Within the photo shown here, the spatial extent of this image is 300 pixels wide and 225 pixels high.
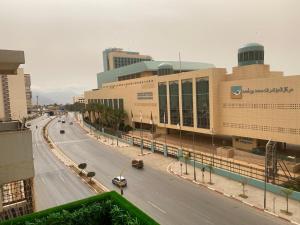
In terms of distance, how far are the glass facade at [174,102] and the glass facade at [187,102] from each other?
2.77 meters

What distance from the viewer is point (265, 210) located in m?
32.4

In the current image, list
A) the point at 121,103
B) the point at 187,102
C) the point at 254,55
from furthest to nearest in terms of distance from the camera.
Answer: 1. the point at 121,103
2. the point at 187,102
3. the point at 254,55

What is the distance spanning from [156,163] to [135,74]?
6025 centimetres

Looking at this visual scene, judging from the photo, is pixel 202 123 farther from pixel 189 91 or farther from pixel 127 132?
pixel 127 132

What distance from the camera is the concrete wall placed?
55.2ft

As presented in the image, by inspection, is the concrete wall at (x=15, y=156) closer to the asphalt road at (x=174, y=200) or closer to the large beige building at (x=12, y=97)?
the asphalt road at (x=174, y=200)

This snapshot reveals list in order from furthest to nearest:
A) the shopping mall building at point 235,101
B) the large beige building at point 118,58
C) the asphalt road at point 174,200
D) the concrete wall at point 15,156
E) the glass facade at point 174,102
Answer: the large beige building at point 118,58 → the glass facade at point 174,102 → the shopping mall building at point 235,101 → the asphalt road at point 174,200 → the concrete wall at point 15,156

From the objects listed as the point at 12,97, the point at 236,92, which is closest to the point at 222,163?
the point at 236,92

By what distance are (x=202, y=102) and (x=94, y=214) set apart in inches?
1945

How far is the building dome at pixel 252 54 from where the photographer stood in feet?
199

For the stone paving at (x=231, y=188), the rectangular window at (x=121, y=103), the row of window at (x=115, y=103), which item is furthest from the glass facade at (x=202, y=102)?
the row of window at (x=115, y=103)

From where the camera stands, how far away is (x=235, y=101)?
5875cm

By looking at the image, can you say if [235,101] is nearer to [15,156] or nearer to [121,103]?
[15,156]

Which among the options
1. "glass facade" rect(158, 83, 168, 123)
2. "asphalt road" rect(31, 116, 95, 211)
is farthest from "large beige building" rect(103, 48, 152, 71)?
"asphalt road" rect(31, 116, 95, 211)
